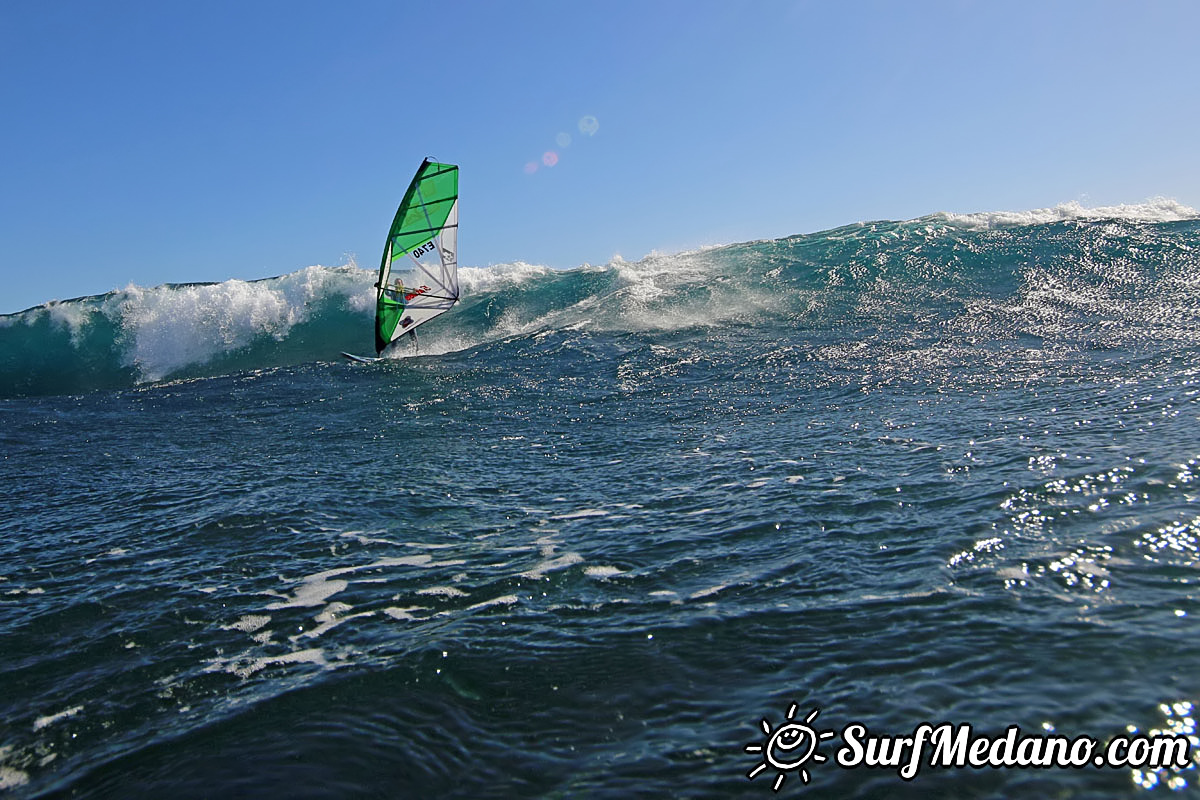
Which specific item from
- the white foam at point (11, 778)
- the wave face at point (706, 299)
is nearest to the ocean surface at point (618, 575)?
the white foam at point (11, 778)

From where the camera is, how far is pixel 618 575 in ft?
21.5

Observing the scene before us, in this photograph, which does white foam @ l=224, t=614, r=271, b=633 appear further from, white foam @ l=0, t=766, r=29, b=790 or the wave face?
the wave face

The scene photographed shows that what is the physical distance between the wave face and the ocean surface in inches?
165

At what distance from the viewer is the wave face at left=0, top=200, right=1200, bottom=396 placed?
21344 millimetres

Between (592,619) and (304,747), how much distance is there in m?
2.21

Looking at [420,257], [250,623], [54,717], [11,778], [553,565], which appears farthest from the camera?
[420,257]

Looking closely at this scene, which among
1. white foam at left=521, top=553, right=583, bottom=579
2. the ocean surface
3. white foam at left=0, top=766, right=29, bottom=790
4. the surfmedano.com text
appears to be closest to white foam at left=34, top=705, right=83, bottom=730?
the ocean surface

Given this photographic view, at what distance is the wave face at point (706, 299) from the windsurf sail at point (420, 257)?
151 cm

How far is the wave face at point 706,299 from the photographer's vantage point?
21.3 meters

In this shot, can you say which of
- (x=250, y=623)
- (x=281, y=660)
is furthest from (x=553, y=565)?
(x=250, y=623)

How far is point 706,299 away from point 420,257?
9552mm

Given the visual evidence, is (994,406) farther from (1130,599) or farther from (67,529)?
(67,529)

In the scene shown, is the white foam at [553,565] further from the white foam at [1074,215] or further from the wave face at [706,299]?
the white foam at [1074,215]

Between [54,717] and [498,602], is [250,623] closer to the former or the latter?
[54,717]
